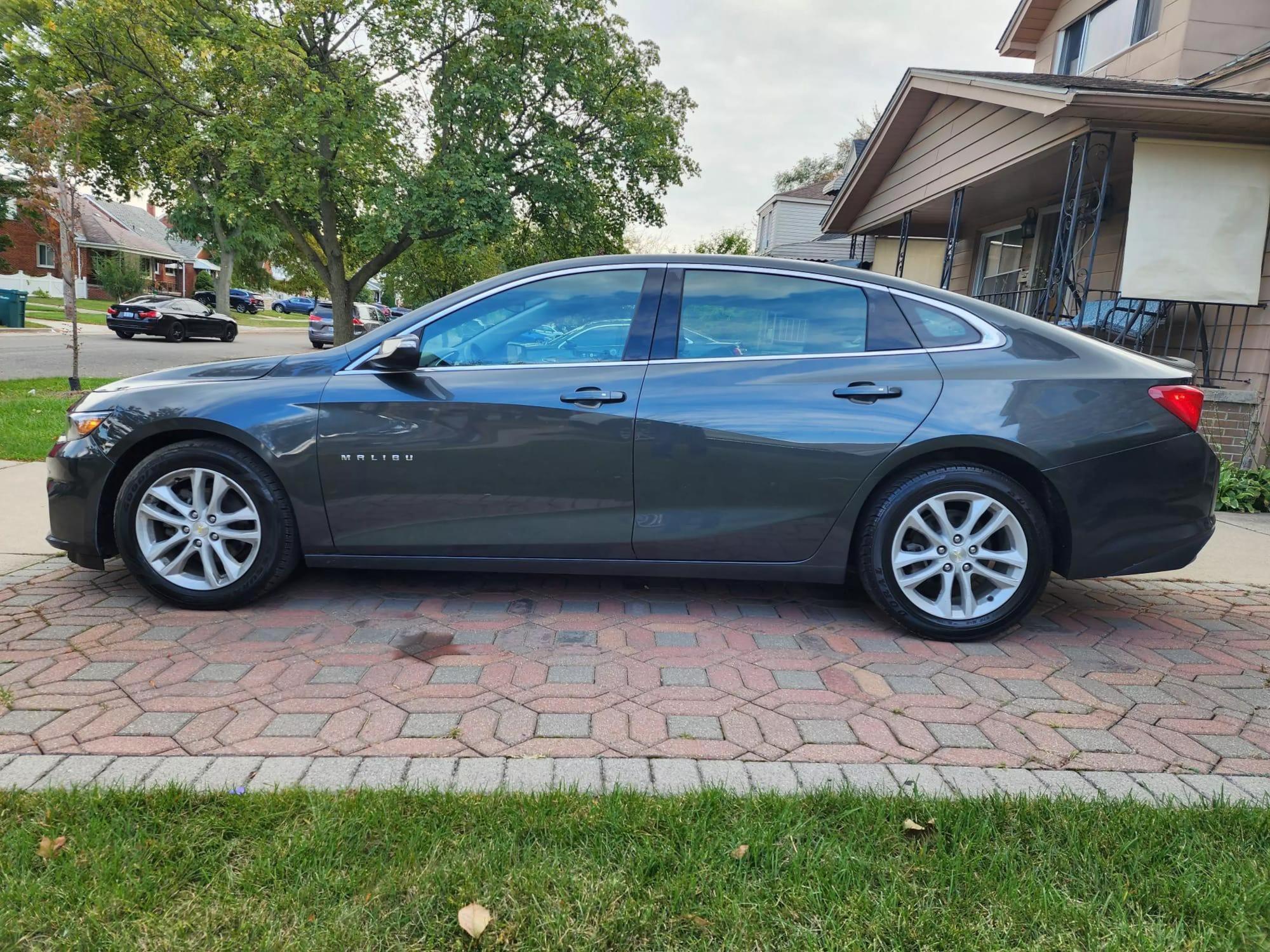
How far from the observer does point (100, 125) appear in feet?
66.5

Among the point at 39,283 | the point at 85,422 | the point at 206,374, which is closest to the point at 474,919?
the point at 206,374

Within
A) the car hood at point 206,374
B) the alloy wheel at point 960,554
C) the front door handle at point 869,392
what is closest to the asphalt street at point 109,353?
the car hood at point 206,374

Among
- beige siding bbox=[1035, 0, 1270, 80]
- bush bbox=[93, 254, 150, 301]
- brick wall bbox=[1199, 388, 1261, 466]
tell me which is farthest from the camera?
bush bbox=[93, 254, 150, 301]

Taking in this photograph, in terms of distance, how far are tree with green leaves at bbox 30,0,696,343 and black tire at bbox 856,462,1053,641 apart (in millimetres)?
16865

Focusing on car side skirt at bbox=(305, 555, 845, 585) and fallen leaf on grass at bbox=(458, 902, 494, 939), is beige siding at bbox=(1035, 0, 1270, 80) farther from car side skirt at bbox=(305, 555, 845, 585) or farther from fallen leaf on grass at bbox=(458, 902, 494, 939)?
fallen leaf on grass at bbox=(458, 902, 494, 939)

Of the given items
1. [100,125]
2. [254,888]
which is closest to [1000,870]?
[254,888]

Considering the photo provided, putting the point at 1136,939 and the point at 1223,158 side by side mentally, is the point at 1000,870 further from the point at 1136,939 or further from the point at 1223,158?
the point at 1223,158

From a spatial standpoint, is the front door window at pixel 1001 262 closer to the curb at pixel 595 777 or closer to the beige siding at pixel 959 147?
the beige siding at pixel 959 147

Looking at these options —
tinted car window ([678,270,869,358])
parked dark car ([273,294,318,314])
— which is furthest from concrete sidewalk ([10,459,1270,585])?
parked dark car ([273,294,318,314])

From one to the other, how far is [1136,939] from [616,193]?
22.5m

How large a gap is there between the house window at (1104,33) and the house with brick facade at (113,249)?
33723 millimetres

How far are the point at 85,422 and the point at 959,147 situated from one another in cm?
1020

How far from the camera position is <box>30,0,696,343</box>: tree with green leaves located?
18.4 m

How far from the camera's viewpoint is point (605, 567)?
12.2 feet
